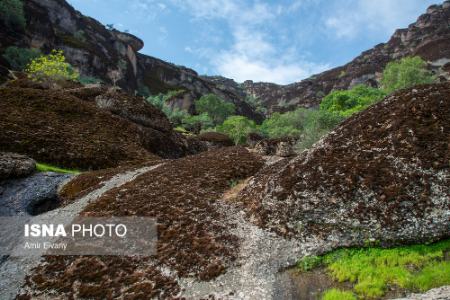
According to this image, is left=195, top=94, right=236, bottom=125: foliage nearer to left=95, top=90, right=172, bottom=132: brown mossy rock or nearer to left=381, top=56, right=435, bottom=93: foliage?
left=381, top=56, right=435, bottom=93: foliage

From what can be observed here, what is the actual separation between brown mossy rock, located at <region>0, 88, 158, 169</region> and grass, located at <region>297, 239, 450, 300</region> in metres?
32.2

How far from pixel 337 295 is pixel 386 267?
8.80 ft

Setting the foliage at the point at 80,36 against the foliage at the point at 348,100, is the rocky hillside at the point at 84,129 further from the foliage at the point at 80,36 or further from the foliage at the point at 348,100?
the foliage at the point at 80,36

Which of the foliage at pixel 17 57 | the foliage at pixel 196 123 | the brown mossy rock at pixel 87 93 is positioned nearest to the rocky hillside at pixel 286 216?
the brown mossy rock at pixel 87 93

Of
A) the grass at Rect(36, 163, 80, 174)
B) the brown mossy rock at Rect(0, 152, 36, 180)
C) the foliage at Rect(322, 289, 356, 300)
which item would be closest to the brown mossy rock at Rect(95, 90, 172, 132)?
the grass at Rect(36, 163, 80, 174)

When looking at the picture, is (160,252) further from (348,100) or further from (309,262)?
(348,100)

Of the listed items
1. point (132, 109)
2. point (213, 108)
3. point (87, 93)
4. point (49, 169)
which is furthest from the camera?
point (213, 108)

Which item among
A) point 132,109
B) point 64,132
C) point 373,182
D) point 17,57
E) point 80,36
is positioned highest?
point 80,36

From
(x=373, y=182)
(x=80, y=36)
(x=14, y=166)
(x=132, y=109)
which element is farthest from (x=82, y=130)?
(x=80, y=36)

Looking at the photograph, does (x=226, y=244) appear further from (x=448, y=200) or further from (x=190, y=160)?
(x=190, y=160)

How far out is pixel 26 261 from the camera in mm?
20344

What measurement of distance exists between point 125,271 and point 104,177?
54.0ft

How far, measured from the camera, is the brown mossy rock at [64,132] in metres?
39.0

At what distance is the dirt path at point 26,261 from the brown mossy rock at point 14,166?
26.2 ft
